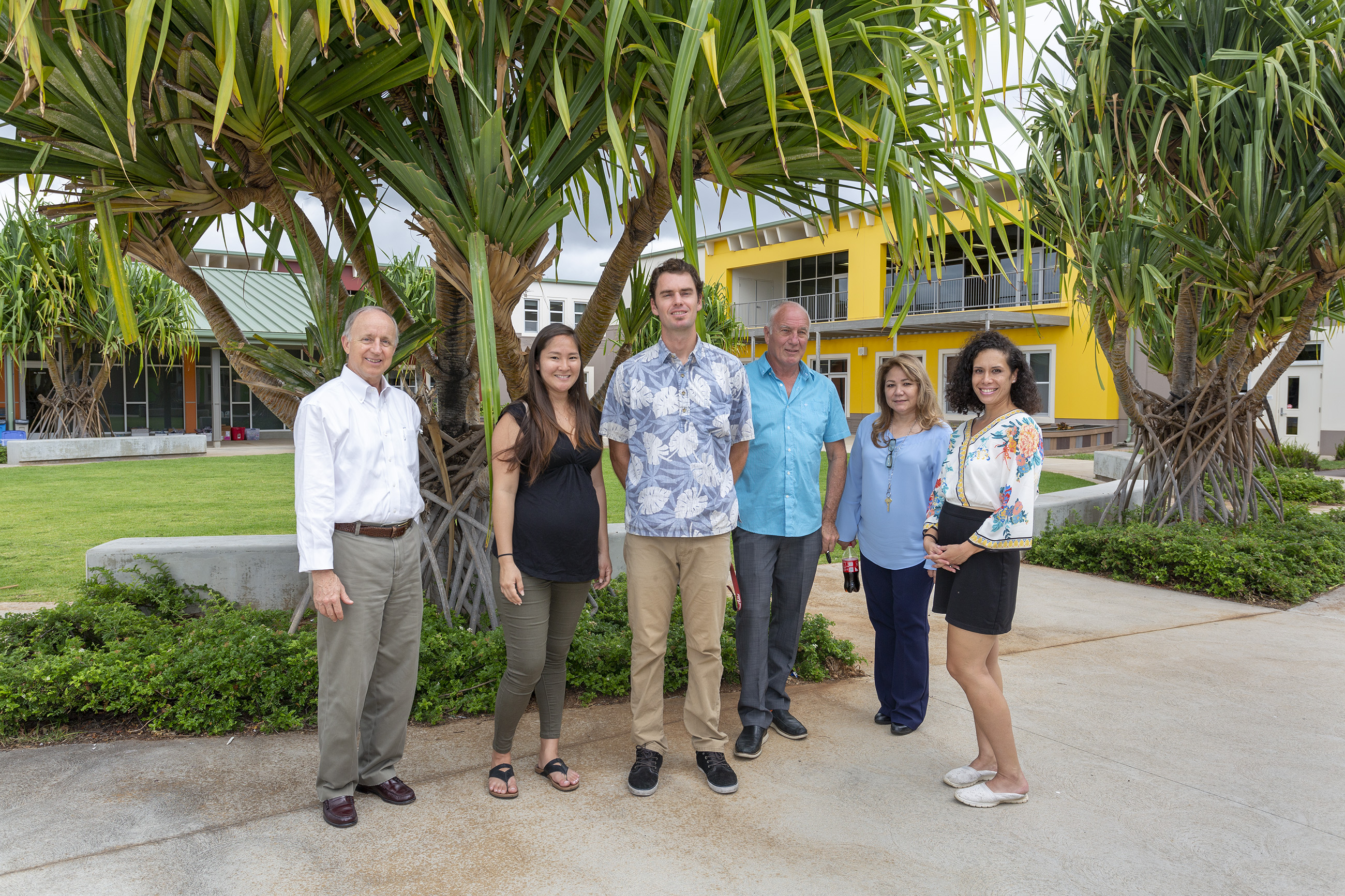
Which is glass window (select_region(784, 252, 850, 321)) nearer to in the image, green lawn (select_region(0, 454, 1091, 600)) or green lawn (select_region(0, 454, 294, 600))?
green lawn (select_region(0, 454, 1091, 600))

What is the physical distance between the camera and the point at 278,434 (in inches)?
1032

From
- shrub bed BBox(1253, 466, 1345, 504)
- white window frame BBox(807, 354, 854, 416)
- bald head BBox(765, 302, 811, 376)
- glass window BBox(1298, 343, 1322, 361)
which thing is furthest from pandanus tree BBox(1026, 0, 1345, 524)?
white window frame BBox(807, 354, 854, 416)

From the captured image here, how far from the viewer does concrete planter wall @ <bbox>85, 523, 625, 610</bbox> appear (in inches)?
189

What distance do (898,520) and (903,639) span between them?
511 millimetres

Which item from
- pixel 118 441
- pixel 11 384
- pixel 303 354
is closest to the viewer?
pixel 118 441

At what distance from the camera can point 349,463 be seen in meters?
2.74

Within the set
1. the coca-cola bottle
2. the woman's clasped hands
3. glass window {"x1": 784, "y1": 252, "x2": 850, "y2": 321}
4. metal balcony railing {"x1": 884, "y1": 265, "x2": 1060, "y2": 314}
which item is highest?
glass window {"x1": 784, "y1": 252, "x2": 850, "y2": 321}

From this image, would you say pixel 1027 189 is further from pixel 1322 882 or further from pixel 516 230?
pixel 1322 882

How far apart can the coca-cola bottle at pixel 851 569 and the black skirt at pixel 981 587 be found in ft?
2.59

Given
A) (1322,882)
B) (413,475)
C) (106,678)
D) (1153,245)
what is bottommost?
(1322,882)

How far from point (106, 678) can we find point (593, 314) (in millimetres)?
2538

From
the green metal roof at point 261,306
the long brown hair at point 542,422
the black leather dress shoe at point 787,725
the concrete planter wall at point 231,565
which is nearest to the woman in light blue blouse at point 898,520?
the black leather dress shoe at point 787,725

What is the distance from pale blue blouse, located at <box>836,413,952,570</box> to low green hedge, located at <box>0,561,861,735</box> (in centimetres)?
91

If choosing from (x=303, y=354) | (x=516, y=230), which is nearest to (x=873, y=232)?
(x=303, y=354)
